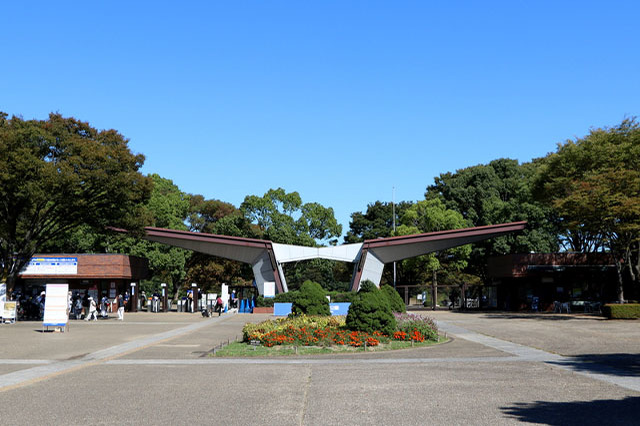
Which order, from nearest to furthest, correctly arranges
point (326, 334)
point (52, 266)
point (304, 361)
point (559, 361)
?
point (559, 361)
point (304, 361)
point (326, 334)
point (52, 266)

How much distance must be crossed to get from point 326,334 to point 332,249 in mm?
34083

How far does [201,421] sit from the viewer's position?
8633 mm

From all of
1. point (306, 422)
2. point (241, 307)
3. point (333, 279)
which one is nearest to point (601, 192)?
point (241, 307)

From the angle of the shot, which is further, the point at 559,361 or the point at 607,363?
the point at 559,361

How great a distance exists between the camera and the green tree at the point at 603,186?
37906mm

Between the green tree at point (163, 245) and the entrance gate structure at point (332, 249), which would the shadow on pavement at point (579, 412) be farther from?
the green tree at point (163, 245)

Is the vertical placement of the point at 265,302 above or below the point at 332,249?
below

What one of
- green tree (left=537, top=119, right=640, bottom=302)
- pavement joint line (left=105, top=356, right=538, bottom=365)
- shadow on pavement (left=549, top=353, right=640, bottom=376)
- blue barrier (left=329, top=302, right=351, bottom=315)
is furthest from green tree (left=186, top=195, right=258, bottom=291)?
shadow on pavement (left=549, top=353, right=640, bottom=376)

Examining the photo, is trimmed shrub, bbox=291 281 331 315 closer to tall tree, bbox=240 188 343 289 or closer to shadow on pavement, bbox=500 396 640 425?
shadow on pavement, bbox=500 396 640 425

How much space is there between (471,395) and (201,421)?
15.6 feet

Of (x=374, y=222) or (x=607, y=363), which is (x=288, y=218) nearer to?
(x=374, y=222)

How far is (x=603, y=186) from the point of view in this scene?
125 ft

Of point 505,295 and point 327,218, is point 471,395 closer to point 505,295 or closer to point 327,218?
point 505,295

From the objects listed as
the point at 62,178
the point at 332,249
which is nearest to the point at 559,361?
the point at 62,178
